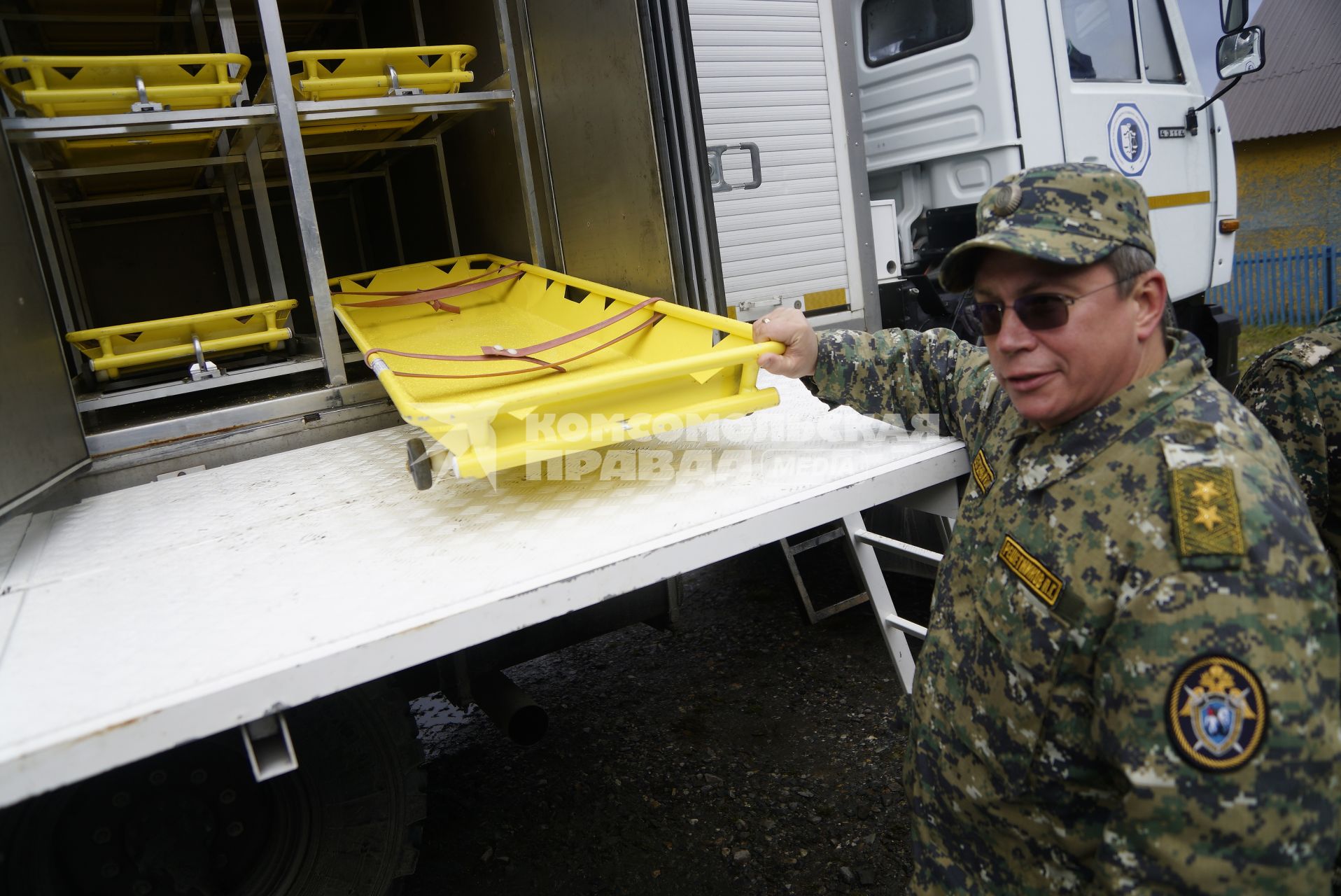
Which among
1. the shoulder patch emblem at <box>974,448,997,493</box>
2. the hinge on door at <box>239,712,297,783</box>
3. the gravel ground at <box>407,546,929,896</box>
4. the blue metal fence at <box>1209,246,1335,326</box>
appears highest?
the shoulder patch emblem at <box>974,448,997,493</box>

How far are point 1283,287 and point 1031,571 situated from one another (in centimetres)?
1313

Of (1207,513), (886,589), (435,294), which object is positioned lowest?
(886,589)

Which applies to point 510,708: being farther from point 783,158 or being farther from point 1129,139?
point 1129,139

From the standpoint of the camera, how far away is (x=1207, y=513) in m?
1.12

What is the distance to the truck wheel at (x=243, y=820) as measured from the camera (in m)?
1.68

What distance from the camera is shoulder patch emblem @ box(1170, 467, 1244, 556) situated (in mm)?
1089

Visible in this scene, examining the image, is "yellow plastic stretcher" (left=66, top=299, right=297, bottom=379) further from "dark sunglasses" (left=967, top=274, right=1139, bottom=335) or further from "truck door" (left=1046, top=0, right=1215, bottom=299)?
"truck door" (left=1046, top=0, right=1215, bottom=299)

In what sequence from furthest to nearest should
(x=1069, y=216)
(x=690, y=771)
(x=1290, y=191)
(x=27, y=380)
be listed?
(x=1290, y=191)
(x=690, y=771)
(x=27, y=380)
(x=1069, y=216)

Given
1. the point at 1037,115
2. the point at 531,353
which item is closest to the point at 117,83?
the point at 531,353

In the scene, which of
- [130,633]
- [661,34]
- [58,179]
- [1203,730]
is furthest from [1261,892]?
[58,179]

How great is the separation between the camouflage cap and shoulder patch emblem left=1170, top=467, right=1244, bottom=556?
33 centimetres

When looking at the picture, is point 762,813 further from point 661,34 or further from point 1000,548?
point 661,34

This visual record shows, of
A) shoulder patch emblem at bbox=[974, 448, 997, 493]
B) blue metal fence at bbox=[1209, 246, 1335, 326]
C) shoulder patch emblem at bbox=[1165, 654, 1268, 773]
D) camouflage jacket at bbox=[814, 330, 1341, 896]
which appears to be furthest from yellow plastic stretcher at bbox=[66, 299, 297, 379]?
blue metal fence at bbox=[1209, 246, 1335, 326]

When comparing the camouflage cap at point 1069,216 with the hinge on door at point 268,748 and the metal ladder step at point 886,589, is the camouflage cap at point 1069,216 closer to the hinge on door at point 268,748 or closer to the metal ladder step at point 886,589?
the metal ladder step at point 886,589
